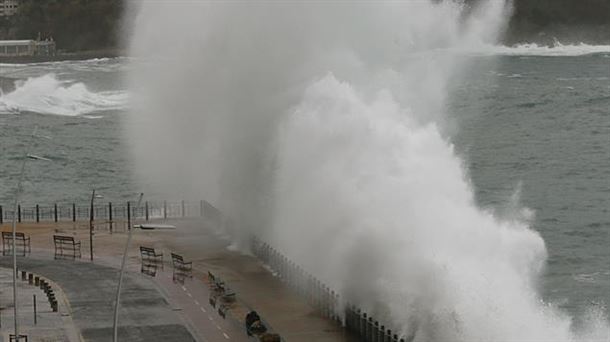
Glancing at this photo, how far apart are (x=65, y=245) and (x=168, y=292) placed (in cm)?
987

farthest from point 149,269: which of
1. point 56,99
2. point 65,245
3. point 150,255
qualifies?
point 56,99

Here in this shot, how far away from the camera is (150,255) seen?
51.2 m

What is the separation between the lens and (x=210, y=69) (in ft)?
220

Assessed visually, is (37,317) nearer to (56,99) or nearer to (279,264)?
(279,264)

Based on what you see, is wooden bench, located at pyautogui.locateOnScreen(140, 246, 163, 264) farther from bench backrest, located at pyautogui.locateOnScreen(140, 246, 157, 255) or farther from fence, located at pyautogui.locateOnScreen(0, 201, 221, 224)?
fence, located at pyautogui.locateOnScreen(0, 201, 221, 224)

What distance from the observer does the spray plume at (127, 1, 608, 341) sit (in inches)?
1635

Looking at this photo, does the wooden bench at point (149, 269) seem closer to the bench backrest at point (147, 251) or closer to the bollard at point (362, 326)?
the bench backrest at point (147, 251)

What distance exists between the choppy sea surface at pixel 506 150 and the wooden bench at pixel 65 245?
17487 mm

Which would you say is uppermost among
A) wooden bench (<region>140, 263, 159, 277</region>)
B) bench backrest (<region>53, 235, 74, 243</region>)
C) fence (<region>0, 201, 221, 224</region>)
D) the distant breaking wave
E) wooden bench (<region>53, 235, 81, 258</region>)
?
the distant breaking wave

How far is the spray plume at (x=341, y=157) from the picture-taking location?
4153 centimetres

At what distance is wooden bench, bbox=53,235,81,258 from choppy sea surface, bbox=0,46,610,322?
17.5m

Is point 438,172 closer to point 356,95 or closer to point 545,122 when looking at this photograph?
point 356,95

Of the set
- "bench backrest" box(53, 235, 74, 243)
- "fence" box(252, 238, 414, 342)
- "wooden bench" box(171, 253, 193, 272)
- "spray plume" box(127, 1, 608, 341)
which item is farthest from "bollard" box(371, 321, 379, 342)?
"bench backrest" box(53, 235, 74, 243)

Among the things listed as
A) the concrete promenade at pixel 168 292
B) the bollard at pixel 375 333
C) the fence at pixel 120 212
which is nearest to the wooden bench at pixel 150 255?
the concrete promenade at pixel 168 292
